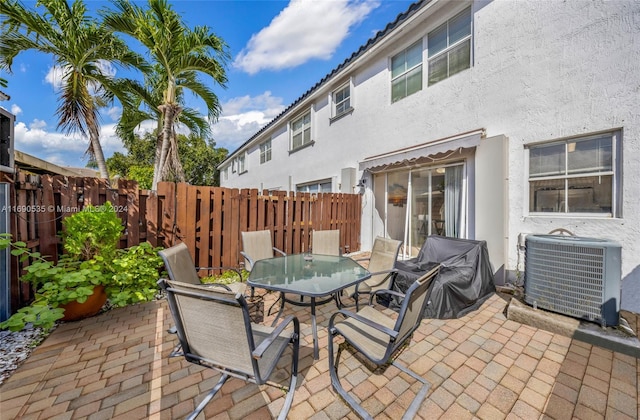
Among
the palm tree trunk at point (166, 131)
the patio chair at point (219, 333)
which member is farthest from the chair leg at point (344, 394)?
the palm tree trunk at point (166, 131)

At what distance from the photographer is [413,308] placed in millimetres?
2338

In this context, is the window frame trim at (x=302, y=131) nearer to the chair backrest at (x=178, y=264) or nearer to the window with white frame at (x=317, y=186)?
the window with white frame at (x=317, y=186)

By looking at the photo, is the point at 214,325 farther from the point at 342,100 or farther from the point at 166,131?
the point at 342,100

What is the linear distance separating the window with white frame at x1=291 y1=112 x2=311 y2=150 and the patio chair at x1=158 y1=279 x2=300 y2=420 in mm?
10818

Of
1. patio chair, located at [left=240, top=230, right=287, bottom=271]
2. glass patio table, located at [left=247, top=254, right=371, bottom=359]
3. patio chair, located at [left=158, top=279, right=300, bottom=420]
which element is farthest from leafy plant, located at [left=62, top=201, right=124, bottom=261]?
patio chair, located at [left=158, top=279, right=300, bottom=420]

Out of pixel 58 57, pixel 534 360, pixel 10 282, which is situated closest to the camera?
pixel 534 360

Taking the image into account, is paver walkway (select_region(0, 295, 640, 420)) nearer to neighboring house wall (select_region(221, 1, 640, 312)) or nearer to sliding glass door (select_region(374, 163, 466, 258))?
neighboring house wall (select_region(221, 1, 640, 312))

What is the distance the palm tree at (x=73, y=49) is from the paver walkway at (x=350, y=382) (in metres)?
6.83

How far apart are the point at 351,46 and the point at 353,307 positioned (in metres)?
9.46

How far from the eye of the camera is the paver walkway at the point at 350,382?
228 centimetres

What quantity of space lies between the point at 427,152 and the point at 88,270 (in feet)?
24.3

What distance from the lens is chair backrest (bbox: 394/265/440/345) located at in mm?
2133

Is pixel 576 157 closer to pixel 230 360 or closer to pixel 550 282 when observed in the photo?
pixel 550 282

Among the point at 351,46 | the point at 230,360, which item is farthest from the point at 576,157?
the point at 351,46
